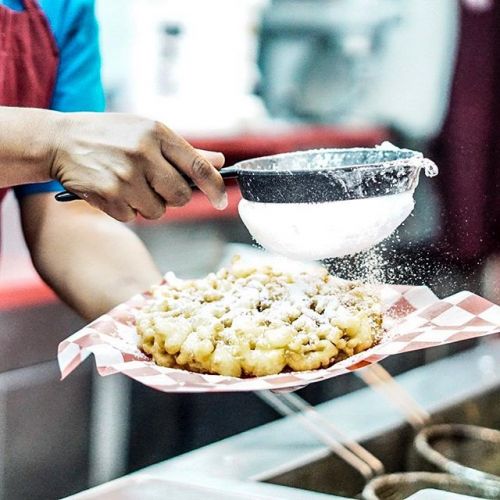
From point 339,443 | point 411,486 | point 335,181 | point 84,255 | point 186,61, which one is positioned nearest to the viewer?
point 335,181

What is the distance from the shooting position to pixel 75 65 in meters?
1.67

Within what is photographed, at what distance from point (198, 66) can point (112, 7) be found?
621mm

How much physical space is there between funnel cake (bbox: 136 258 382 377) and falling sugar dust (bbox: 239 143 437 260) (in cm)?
7

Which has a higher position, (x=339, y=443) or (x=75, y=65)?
(x=75, y=65)

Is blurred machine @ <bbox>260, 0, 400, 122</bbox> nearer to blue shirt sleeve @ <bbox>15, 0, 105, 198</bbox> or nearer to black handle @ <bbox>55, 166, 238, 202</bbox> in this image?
blue shirt sleeve @ <bbox>15, 0, 105, 198</bbox>

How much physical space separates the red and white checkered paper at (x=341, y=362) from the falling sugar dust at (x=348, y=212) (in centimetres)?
13

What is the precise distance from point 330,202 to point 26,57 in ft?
2.41

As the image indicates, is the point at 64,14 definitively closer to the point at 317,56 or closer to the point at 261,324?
the point at 261,324

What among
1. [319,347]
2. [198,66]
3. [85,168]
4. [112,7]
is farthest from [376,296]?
[198,66]

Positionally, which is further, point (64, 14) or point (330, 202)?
point (64, 14)

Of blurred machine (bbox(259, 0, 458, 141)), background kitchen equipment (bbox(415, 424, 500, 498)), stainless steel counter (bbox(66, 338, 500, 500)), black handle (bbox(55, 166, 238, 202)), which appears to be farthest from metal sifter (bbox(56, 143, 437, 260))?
blurred machine (bbox(259, 0, 458, 141))

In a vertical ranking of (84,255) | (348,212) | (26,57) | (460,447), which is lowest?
(460,447)

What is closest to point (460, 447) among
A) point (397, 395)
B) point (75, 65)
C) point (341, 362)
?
point (397, 395)

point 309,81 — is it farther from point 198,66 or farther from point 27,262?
point 27,262
